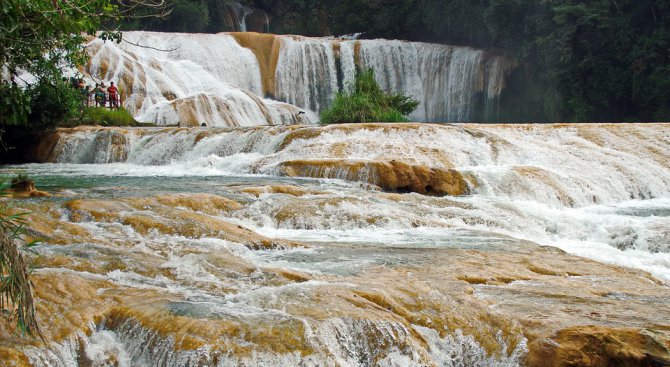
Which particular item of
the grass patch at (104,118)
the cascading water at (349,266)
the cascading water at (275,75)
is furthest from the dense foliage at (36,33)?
the cascading water at (275,75)

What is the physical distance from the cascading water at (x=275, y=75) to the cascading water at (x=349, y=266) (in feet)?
33.9

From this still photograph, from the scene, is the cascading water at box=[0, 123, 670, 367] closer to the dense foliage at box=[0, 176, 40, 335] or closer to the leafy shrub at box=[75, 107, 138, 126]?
the dense foliage at box=[0, 176, 40, 335]

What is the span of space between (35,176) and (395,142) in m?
7.09

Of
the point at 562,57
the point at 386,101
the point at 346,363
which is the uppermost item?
the point at 562,57

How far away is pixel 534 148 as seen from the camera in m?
15.0

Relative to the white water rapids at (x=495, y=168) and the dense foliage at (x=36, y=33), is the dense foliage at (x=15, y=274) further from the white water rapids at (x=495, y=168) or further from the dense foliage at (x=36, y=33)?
the white water rapids at (x=495, y=168)

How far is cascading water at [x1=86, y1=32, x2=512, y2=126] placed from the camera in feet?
77.7

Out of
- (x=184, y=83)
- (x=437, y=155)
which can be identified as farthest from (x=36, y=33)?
(x=184, y=83)

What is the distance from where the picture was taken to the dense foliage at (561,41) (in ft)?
85.6

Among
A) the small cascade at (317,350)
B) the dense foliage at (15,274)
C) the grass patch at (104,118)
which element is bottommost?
the small cascade at (317,350)

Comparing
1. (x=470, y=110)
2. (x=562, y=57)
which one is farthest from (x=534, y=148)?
(x=470, y=110)

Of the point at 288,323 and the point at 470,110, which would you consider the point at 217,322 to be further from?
the point at 470,110

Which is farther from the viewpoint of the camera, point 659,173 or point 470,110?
point 470,110

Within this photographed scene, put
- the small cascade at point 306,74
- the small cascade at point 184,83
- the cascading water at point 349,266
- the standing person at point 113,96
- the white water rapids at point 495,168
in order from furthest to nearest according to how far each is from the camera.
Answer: the small cascade at point 306,74
the small cascade at point 184,83
the standing person at point 113,96
the white water rapids at point 495,168
the cascading water at point 349,266
